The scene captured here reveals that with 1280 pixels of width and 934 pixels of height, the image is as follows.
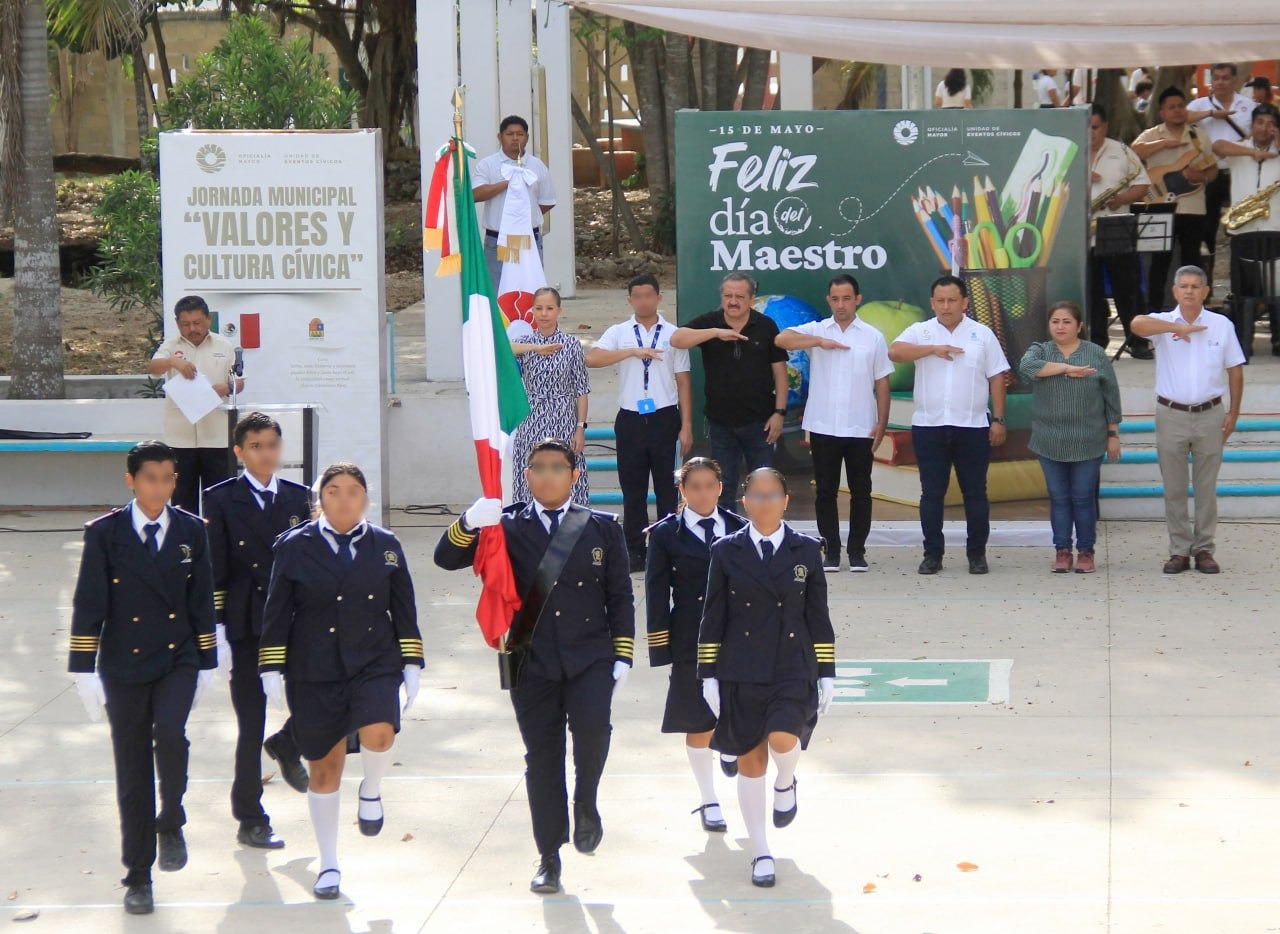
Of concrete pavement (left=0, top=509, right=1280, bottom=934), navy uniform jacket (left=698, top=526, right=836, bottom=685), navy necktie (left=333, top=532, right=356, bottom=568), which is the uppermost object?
navy necktie (left=333, top=532, right=356, bottom=568)

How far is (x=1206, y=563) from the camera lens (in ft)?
36.8

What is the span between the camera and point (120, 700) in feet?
20.3

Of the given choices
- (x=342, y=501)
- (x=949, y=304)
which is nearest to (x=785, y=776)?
(x=342, y=501)

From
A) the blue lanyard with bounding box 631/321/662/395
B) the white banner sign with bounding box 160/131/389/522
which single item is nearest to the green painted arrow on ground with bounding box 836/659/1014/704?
the blue lanyard with bounding box 631/321/662/395

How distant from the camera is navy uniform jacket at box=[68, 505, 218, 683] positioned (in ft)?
20.1

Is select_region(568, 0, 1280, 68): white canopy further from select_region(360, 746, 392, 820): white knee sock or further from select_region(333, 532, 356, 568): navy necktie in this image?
select_region(360, 746, 392, 820): white knee sock

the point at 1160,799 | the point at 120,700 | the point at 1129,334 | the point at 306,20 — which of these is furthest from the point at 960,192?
the point at 306,20

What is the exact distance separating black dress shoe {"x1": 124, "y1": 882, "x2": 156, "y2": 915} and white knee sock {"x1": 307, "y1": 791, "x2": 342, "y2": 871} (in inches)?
22.8

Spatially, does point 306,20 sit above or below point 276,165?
above

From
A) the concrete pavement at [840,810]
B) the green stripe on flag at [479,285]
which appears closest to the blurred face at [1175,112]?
the concrete pavement at [840,810]

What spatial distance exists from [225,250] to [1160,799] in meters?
7.57

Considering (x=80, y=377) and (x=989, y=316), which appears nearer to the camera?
(x=989, y=316)

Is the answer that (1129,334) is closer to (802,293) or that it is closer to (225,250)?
(802,293)

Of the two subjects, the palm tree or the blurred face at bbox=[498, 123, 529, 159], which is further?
the palm tree
